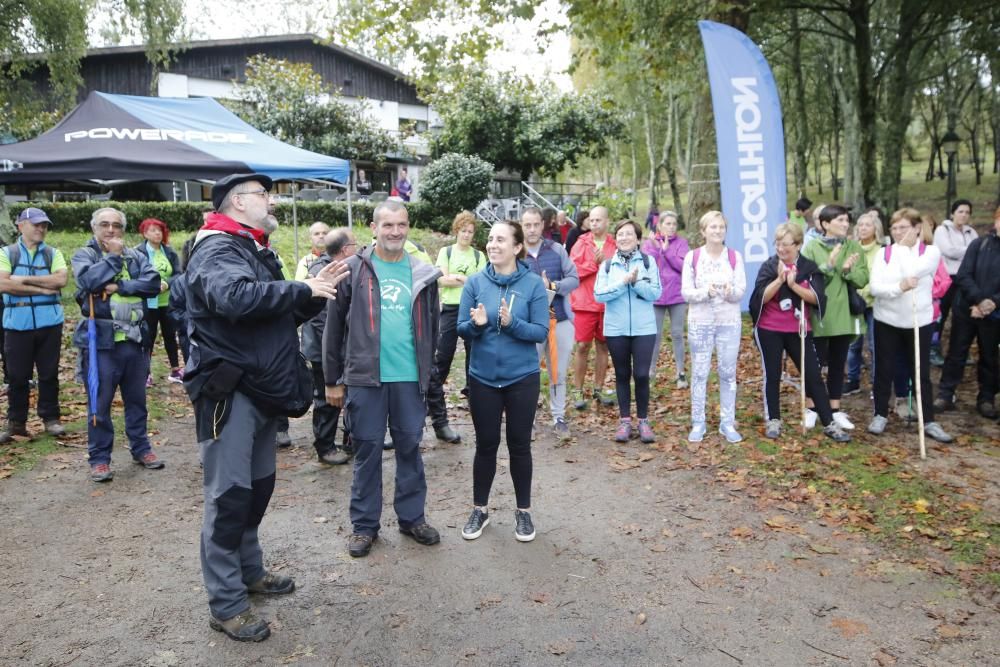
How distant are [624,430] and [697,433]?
27.9 inches

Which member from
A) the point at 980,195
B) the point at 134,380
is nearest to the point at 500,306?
the point at 134,380

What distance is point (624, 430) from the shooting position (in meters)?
6.96

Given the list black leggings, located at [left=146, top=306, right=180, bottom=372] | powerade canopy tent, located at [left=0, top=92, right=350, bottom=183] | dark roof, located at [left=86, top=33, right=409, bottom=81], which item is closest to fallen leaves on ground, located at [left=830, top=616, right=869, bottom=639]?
black leggings, located at [left=146, top=306, right=180, bottom=372]

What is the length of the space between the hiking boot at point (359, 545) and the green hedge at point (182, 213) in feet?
41.2

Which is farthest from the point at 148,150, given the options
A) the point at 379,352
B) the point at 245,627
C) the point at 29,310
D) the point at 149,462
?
the point at 245,627

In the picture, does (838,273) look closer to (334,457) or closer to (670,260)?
(670,260)

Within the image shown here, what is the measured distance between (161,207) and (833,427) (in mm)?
18450

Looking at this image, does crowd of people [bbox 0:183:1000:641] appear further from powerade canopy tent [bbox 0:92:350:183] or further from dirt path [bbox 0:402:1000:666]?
powerade canopy tent [bbox 0:92:350:183]

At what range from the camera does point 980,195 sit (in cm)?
3189

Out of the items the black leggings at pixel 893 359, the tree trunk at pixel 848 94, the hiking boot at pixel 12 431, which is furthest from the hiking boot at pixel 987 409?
the tree trunk at pixel 848 94

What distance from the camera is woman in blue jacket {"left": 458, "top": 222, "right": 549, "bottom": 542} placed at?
4691 mm

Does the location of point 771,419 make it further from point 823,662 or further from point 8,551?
point 8,551

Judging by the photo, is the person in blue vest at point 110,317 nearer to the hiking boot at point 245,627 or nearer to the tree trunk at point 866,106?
the hiking boot at point 245,627

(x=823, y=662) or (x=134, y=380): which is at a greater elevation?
(x=134, y=380)
